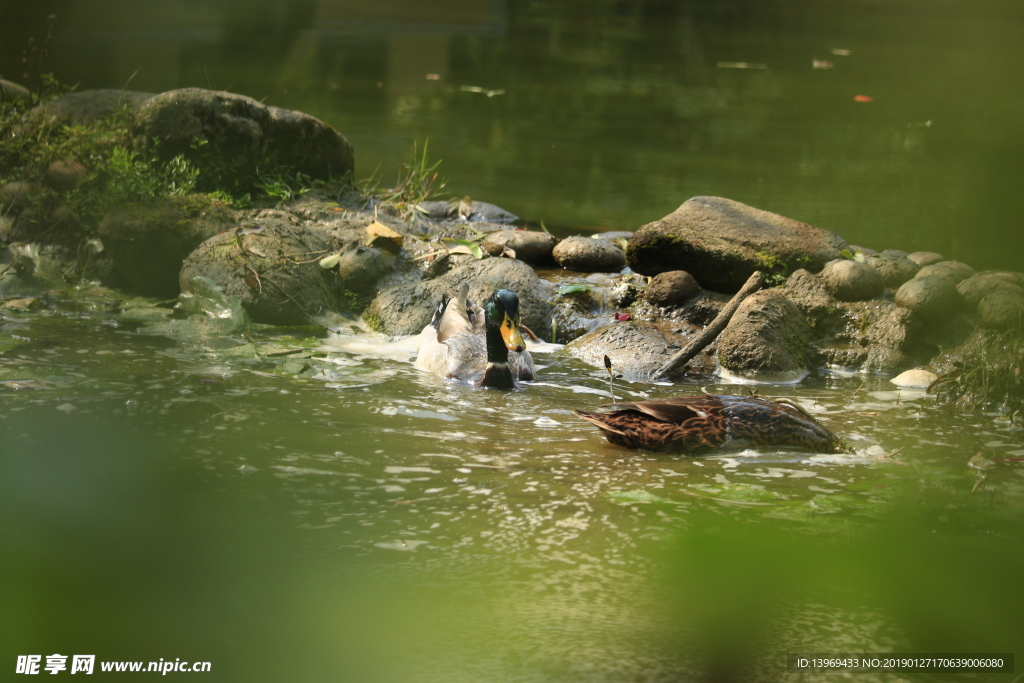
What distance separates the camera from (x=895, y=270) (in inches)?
288

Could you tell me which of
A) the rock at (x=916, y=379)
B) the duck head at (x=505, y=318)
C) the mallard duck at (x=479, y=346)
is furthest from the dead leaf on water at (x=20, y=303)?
the rock at (x=916, y=379)

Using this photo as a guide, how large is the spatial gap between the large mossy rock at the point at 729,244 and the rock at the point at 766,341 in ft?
1.98

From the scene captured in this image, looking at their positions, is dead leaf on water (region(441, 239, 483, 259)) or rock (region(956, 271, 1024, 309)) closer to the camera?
rock (region(956, 271, 1024, 309))

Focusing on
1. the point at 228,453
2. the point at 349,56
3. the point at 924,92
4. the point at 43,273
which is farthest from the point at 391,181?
the point at 924,92

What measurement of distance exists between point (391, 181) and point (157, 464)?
23.2ft

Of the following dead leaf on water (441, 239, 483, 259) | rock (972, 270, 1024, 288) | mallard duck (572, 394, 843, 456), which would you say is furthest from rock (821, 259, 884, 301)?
dead leaf on water (441, 239, 483, 259)

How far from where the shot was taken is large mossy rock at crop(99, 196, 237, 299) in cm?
781

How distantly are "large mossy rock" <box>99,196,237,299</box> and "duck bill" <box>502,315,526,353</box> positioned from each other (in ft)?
10.6

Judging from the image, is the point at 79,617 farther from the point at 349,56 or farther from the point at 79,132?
the point at 349,56

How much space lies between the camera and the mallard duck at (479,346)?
20.1ft

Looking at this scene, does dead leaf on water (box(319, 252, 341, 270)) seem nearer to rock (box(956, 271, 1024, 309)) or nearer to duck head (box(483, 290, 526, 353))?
duck head (box(483, 290, 526, 353))

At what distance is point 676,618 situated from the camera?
2.87m

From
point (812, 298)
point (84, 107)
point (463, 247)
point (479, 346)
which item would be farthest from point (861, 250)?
point (84, 107)

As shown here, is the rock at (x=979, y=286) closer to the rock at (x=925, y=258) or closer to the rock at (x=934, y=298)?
the rock at (x=934, y=298)
